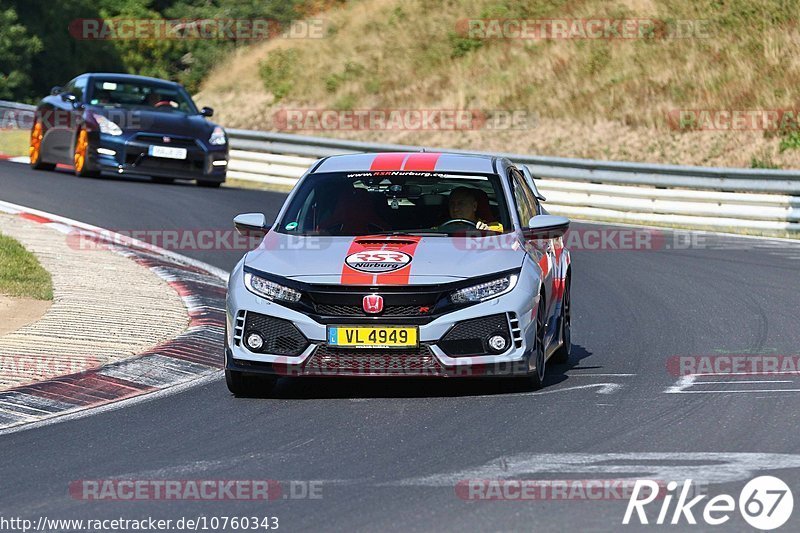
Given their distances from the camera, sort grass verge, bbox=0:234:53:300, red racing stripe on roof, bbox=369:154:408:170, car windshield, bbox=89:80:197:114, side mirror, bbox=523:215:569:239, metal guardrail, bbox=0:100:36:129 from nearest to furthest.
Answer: side mirror, bbox=523:215:569:239 < red racing stripe on roof, bbox=369:154:408:170 < grass verge, bbox=0:234:53:300 < car windshield, bbox=89:80:197:114 < metal guardrail, bbox=0:100:36:129

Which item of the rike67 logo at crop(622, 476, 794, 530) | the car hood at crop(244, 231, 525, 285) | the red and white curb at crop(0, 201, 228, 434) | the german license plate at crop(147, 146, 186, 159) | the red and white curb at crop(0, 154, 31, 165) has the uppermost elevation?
the car hood at crop(244, 231, 525, 285)

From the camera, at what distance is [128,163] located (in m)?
22.2

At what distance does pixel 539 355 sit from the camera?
915 cm

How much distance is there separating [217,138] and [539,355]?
1454 centimetres

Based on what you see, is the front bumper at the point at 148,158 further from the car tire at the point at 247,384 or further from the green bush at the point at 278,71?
the green bush at the point at 278,71

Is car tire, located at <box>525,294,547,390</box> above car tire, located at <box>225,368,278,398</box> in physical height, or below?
above

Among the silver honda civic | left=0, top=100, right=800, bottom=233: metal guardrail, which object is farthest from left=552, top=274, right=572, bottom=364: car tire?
left=0, top=100, right=800, bottom=233: metal guardrail

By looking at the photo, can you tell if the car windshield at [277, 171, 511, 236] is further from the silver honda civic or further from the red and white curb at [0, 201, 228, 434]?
the red and white curb at [0, 201, 228, 434]

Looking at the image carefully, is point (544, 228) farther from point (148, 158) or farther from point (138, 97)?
point (138, 97)

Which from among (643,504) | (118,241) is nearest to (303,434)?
(643,504)

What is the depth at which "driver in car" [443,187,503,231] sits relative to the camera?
9.80 meters

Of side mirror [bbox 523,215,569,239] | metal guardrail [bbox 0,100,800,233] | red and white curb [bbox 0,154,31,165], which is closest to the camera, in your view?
side mirror [bbox 523,215,569,239]

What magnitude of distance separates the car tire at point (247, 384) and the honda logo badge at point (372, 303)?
2.79 feet

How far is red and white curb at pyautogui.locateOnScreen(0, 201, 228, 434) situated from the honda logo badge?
1578mm
